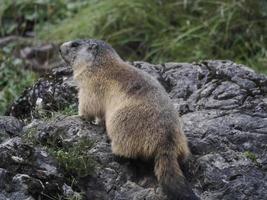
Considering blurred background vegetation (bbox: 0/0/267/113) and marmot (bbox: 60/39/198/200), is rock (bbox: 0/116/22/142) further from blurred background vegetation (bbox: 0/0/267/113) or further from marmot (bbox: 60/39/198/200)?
blurred background vegetation (bbox: 0/0/267/113)

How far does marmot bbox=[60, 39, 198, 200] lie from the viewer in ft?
17.8

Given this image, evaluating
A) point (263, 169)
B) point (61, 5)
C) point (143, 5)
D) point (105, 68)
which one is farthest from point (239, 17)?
point (263, 169)

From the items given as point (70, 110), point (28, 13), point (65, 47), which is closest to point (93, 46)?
point (65, 47)

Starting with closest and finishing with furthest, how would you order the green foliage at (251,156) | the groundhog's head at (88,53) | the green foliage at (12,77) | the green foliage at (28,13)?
the green foliage at (251,156) < the groundhog's head at (88,53) < the green foliage at (12,77) < the green foliage at (28,13)

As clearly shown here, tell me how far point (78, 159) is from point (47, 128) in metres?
0.67

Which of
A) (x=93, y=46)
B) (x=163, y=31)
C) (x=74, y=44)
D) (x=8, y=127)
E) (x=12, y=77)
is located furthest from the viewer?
(x=163, y=31)

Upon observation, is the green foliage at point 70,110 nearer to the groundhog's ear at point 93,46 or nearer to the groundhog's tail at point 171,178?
the groundhog's ear at point 93,46

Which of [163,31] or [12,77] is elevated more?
[163,31]

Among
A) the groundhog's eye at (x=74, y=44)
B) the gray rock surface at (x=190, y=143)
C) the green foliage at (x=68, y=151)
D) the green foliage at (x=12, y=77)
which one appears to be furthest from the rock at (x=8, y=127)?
the green foliage at (x=12, y=77)

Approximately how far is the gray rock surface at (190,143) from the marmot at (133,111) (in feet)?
0.50

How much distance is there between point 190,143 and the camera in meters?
5.96

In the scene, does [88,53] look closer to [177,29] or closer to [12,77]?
[12,77]

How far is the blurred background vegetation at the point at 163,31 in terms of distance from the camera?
10141 mm

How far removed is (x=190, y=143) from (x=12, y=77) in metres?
4.42
